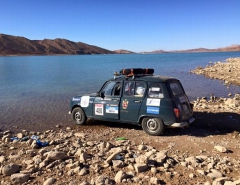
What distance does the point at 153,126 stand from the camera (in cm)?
814

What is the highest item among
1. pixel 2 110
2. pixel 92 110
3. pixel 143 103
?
pixel 143 103

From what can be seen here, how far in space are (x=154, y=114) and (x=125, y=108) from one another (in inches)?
45.3

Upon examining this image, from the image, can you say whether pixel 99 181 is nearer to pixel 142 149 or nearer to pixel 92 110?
pixel 142 149

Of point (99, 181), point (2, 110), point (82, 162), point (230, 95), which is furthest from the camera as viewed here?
point (230, 95)

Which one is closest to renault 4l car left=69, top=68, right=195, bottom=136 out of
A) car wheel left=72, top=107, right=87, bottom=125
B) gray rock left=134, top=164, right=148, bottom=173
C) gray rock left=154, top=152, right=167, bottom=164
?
car wheel left=72, top=107, right=87, bottom=125

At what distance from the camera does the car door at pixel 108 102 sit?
891 cm

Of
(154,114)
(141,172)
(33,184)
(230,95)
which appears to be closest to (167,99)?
(154,114)

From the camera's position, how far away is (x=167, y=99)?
25.5ft

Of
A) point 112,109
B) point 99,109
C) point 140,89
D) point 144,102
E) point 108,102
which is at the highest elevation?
point 140,89

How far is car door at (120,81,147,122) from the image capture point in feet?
27.4

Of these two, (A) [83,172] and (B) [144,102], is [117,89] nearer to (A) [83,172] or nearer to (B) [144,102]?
(B) [144,102]

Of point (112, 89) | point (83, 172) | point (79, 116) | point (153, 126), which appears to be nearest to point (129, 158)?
point (83, 172)

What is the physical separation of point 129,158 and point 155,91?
2901 millimetres

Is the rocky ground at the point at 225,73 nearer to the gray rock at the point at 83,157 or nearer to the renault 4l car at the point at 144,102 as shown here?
the renault 4l car at the point at 144,102
